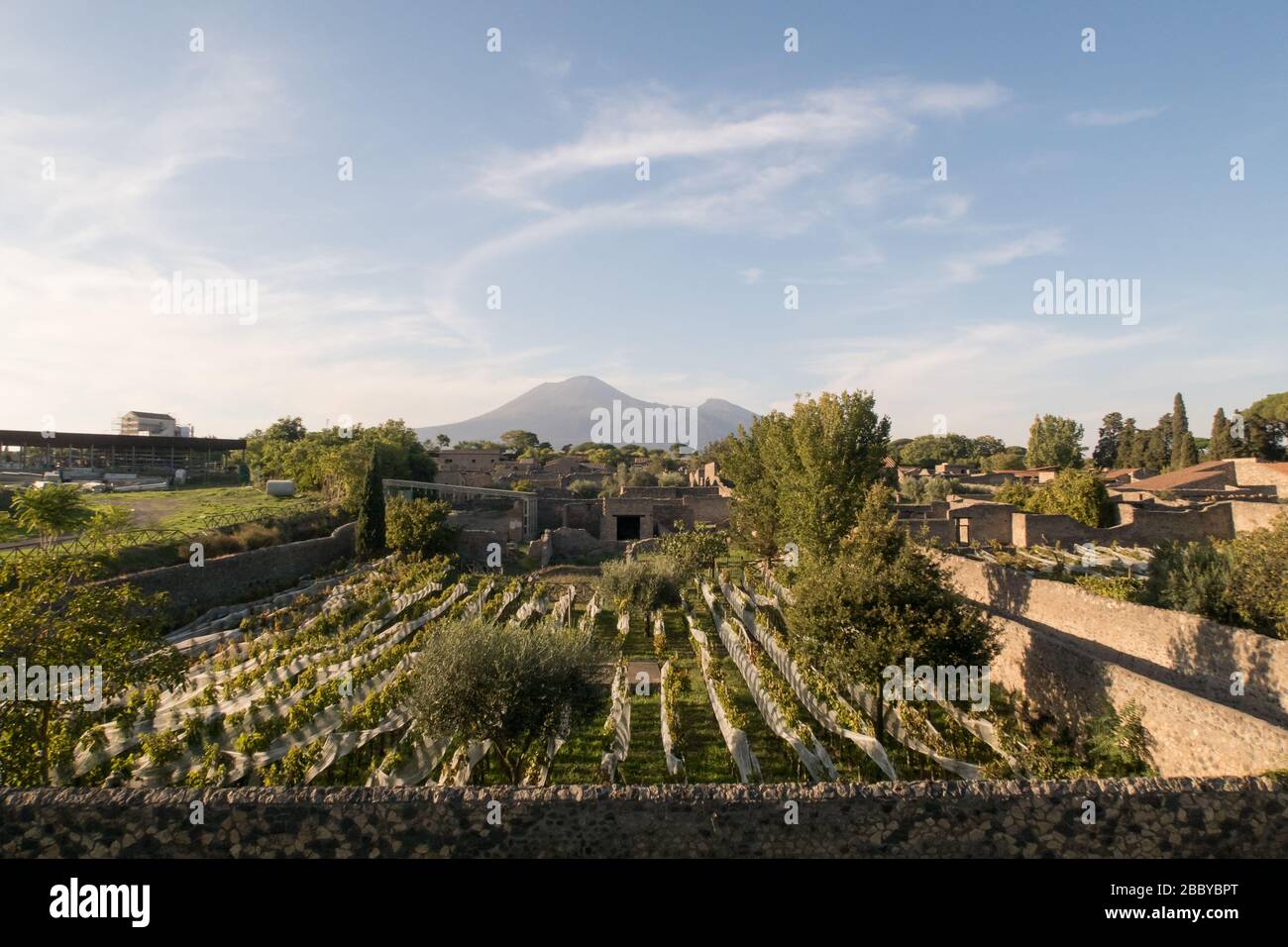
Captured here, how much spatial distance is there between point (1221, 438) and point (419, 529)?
7532 cm

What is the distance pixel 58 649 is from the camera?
8.77 m

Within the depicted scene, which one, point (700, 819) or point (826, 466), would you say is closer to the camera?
point (700, 819)

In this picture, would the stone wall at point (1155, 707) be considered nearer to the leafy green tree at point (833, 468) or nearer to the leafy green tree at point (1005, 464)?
the leafy green tree at point (833, 468)

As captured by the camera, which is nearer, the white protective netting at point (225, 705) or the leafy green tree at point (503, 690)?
the leafy green tree at point (503, 690)

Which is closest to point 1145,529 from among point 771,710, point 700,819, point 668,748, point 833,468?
point 833,468

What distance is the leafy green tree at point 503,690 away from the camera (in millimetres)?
9734

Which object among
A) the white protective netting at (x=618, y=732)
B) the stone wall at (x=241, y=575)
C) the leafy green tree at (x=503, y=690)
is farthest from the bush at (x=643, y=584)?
the stone wall at (x=241, y=575)

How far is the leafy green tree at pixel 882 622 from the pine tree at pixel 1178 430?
65.9m

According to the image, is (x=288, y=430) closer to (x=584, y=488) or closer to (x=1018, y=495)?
(x=584, y=488)

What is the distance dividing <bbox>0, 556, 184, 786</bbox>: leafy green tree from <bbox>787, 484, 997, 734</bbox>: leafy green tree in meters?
11.1

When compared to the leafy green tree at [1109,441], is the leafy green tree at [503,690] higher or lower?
lower
